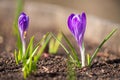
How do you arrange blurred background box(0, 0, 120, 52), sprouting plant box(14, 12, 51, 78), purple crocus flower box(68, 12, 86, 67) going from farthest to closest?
blurred background box(0, 0, 120, 52), purple crocus flower box(68, 12, 86, 67), sprouting plant box(14, 12, 51, 78)

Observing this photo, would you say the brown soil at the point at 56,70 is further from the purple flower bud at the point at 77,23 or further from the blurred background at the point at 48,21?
the blurred background at the point at 48,21

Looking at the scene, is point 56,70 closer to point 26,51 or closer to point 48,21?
point 26,51

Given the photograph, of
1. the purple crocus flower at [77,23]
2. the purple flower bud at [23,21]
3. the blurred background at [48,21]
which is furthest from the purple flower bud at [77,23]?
the blurred background at [48,21]

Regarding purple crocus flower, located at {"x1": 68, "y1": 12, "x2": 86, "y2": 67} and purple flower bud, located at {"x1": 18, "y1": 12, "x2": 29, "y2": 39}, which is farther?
purple flower bud, located at {"x1": 18, "y1": 12, "x2": 29, "y2": 39}

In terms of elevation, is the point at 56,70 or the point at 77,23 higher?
the point at 77,23

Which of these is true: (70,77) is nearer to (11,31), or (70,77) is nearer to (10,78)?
(10,78)

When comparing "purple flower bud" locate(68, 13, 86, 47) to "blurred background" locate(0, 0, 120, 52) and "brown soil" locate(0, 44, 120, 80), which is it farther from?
"blurred background" locate(0, 0, 120, 52)

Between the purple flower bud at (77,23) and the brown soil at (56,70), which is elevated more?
the purple flower bud at (77,23)

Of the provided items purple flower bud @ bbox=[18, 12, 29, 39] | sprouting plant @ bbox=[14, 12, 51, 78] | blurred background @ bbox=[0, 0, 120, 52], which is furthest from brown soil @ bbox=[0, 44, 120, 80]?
blurred background @ bbox=[0, 0, 120, 52]

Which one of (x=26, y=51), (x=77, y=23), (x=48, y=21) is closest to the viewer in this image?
(x=77, y=23)

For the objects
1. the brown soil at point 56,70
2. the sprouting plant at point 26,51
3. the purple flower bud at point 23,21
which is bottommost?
the brown soil at point 56,70

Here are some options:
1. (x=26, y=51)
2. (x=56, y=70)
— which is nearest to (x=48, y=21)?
(x=26, y=51)
